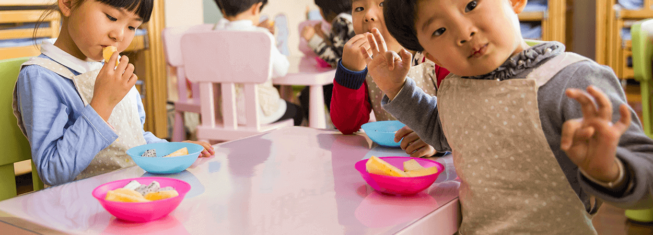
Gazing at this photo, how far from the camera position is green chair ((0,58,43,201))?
42.9 inches

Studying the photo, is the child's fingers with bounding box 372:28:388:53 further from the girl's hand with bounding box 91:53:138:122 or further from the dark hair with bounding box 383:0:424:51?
the girl's hand with bounding box 91:53:138:122

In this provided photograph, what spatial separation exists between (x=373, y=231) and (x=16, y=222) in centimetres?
48

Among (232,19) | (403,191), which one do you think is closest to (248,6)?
(232,19)

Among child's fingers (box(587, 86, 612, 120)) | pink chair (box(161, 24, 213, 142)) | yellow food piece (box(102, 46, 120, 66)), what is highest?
yellow food piece (box(102, 46, 120, 66))

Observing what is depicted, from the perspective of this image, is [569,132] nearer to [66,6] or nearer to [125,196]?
[125,196]

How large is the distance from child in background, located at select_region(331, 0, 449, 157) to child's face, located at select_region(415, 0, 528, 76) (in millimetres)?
445

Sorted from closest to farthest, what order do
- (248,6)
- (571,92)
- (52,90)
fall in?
(571,92), (52,90), (248,6)

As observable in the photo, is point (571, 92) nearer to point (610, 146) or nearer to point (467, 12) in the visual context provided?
point (610, 146)

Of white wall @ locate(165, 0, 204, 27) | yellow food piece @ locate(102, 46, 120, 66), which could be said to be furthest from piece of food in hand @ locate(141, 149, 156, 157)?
white wall @ locate(165, 0, 204, 27)

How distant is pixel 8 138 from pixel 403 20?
85 cm

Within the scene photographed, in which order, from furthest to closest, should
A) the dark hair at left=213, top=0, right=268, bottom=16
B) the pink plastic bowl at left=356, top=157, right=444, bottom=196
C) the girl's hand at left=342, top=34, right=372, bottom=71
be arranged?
the dark hair at left=213, top=0, right=268, bottom=16 < the girl's hand at left=342, top=34, right=372, bottom=71 < the pink plastic bowl at left=356, top=157, right=444, bottom=196

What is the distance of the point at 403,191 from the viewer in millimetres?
779

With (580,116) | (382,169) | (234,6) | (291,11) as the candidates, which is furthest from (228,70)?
(291,11)

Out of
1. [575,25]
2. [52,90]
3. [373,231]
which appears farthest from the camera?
[575,25]
